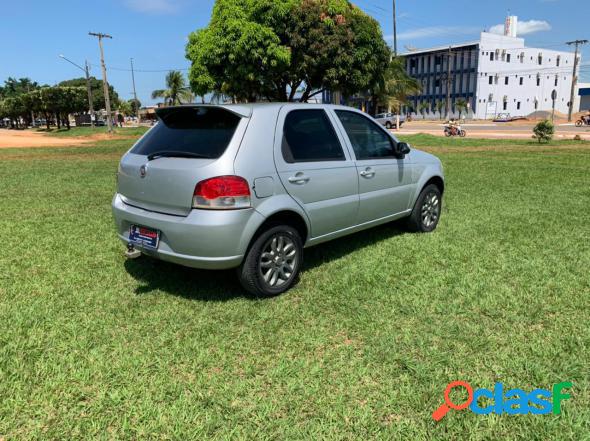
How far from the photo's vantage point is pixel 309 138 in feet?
14.0

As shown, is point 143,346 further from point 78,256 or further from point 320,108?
point 320,108

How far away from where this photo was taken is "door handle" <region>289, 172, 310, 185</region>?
12.9 feet

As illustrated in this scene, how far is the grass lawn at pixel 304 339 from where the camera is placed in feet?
8.16

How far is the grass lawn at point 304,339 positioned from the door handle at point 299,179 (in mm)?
992

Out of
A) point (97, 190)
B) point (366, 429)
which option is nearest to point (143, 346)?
point (366, 429)

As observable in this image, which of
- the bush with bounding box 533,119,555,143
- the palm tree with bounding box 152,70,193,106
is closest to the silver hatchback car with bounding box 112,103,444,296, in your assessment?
the bush with bounding box 533,119,555,143

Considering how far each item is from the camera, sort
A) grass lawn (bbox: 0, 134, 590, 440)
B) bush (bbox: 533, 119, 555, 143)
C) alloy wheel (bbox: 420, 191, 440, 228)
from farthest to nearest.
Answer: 1. bush (bbox: 533, 119, 555, 143)
2. alloy wheel (bbox: 420, 191, 440, 228)
3. grass lawn (bbox: 0, 134, 590, 440)

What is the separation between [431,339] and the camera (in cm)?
328

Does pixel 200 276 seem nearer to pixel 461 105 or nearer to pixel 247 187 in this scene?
pixel 247 187

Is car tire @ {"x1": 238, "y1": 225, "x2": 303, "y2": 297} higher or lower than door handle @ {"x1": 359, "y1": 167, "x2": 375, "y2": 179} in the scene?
lower

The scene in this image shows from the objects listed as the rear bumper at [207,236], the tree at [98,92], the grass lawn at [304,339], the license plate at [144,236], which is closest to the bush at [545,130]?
the grass lawn at [304,339]

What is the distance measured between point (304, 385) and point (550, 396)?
1.44 meters

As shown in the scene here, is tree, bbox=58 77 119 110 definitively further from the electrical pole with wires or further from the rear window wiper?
the rear window wiper

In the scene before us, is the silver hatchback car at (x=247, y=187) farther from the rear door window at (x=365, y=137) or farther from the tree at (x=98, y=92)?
the tree at (x=98, y=92)
